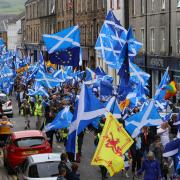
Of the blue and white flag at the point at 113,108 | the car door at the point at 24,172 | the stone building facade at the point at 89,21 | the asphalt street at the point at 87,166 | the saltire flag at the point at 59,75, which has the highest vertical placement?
the stone building facade at the point at 89,21

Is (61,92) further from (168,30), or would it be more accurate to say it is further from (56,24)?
(56,24)

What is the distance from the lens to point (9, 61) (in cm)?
5488

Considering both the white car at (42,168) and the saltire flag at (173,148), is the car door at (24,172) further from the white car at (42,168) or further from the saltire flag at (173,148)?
the saltire flag at (173,148)

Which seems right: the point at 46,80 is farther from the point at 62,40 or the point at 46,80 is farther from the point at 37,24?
the point at 37,24

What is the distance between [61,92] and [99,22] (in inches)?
772

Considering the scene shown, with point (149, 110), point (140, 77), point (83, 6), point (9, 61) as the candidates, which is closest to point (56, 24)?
point (83, 6)

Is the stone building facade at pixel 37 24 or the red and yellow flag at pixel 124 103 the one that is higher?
the stone building facade at pixel 37 24

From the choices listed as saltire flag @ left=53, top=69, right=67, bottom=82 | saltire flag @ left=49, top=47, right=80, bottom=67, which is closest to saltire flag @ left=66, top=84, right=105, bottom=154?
saltire flag @ left=49, top=47, right=80, bottom=67

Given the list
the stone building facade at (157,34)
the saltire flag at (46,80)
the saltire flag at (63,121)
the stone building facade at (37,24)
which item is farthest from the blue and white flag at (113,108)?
the stone building facade at (37,24)

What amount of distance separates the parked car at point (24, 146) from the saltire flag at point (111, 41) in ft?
21.0

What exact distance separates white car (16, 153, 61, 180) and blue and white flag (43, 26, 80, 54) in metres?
7.77

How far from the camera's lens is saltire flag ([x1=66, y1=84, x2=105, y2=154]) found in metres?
15.5

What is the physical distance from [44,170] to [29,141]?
3955 millimetres

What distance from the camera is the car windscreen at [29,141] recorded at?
61.0ft
